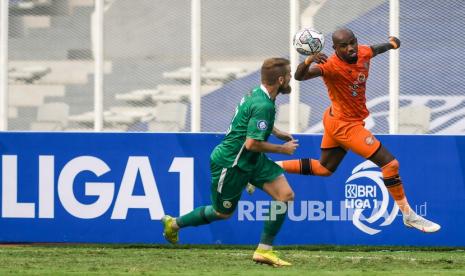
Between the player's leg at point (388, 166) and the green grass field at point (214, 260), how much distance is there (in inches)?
16.8

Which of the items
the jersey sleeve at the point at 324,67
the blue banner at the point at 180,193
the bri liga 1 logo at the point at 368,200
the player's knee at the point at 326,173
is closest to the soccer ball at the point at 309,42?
the jersey sleeve at the point at 324,67

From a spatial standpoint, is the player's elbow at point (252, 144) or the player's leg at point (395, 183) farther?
the player's leg at point (395, 183)

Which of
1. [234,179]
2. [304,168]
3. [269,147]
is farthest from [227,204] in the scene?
[304,168]

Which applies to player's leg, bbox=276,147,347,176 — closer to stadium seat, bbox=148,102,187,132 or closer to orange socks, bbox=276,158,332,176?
orange socks, bbox=276,158,332,176

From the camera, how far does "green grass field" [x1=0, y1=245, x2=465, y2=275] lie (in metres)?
10.5

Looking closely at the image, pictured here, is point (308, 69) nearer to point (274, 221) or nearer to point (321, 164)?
point (321, 164)

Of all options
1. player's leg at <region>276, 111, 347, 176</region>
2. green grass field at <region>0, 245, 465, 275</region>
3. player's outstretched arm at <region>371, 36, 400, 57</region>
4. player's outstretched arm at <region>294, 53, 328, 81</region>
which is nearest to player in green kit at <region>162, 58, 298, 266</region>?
green grass field at <region>0, 245, 465, 275</region>

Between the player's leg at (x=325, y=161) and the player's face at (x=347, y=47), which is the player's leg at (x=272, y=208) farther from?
the player's face at (x=347, y=47)

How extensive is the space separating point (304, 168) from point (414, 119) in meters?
2.06

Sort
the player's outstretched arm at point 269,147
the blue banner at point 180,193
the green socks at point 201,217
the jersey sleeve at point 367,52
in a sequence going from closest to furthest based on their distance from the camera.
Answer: the player's outstretched arm at point 269,147
the green socks at point 201,217
the jersey sleeve at point 367,52
the blue banner at point 180,193

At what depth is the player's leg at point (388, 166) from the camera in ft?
39.2

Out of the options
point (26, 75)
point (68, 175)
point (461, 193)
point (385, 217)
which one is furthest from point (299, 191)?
point (26, 75)

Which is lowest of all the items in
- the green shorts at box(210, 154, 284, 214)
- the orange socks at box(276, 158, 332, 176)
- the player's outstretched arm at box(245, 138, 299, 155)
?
the green shorts at box(210, 154, 284, 214)

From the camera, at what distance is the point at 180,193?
1363 cm
